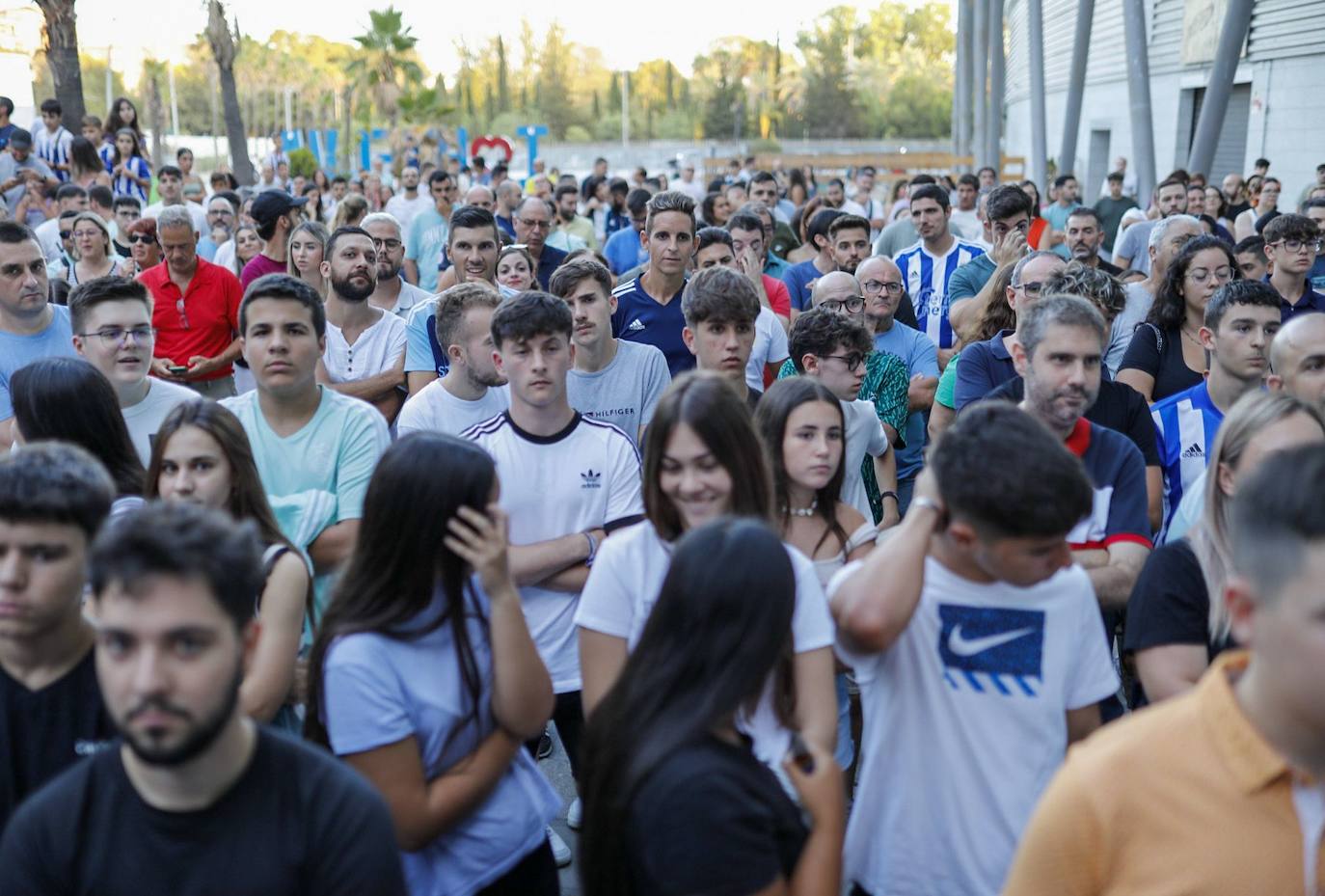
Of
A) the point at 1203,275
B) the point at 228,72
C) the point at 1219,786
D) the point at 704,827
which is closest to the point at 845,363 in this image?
the point at 1203,275

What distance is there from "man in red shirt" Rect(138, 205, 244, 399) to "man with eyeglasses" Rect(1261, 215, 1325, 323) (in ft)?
20.5

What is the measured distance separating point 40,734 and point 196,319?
580 centimetres

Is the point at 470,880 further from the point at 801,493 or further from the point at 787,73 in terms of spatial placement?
the point at 787,73

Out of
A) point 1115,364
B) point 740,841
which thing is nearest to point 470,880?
point 740,841

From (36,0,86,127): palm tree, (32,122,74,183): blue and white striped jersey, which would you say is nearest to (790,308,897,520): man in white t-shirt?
(32,122,74,183): blue and white striped jersey

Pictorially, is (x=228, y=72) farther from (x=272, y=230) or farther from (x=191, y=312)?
(x=191, y=312)

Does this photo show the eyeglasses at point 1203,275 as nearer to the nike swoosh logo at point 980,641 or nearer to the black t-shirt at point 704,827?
the nike swoosh logo at point 980,641

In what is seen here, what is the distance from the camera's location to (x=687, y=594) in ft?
8.13

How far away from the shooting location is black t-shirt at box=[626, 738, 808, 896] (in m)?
2.23

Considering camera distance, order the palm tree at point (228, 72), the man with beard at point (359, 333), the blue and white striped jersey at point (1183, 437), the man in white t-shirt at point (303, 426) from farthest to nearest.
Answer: the palm tree at point (228, 72), the man with beard at point (359, 333), the blue and white striped jersey at point (1183, 437), the man in white t-shirt at point (303, 426)

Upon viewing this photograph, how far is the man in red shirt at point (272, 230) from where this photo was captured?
356 inches

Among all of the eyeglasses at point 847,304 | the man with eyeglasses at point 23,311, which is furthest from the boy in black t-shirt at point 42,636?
the eyeglasses at point 847,304

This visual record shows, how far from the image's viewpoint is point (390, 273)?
8375 mm

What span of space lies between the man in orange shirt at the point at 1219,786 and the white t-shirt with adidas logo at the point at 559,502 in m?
2.50
